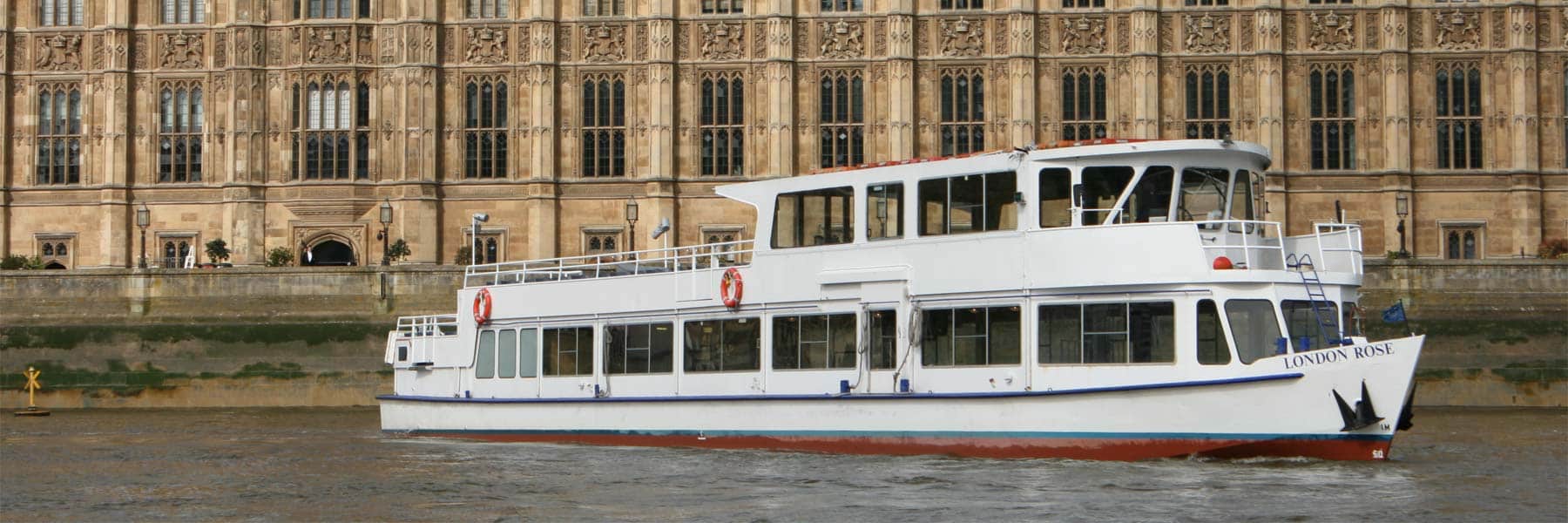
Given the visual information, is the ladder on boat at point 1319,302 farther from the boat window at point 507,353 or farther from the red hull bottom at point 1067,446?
the boat window at point 507,353

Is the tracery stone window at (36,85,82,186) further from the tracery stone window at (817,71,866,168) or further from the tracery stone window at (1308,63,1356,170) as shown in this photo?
the tracery stone window at (1308,63,1356,170)

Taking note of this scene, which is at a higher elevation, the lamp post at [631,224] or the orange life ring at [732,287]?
the lamp post at [631,224]

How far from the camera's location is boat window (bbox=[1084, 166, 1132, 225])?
87.8 ft

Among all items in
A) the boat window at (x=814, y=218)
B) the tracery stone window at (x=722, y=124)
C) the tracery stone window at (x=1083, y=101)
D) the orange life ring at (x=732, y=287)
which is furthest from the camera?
the tracery stone window at (x=722, y=124)

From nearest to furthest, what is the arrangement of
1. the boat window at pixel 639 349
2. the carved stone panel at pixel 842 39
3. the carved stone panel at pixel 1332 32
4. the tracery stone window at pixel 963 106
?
the boat window at pixel 639 349
the carved stone panel at pixel 1332 32
the tracery stone window at pixel 963 106
the carved stone panel at pixel 842 39

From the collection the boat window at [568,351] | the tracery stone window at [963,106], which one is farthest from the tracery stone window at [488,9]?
the boat window at [568,351]

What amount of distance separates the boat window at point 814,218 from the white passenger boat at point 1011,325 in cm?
3

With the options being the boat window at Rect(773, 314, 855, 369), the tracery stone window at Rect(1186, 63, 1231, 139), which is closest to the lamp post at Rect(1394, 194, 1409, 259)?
the tracery stone window at Rect(1186, 63, 1231, 139)

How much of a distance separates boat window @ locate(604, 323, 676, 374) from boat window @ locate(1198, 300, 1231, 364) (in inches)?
350

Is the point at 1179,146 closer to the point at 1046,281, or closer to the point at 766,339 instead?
the point at 1046,281

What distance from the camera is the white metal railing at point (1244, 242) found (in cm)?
2570

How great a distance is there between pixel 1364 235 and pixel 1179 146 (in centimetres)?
3159

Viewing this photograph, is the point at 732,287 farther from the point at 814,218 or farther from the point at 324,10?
the point at 324,10

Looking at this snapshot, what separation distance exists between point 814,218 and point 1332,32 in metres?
31.0
